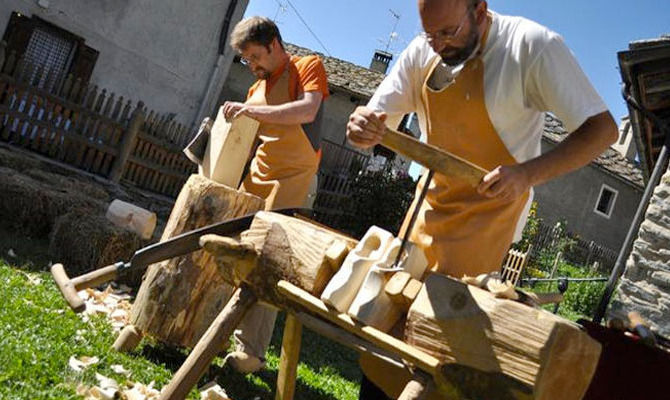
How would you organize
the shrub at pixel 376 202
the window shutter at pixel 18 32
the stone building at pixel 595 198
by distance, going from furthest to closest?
the stone building at pixel 595 198 → the shrub at pixel 376 202 → the window shutter at pixel 18 32

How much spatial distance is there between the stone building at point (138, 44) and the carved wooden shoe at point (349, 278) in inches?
444

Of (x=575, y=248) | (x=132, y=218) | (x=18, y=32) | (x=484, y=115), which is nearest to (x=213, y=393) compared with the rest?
(x=484, y=115)

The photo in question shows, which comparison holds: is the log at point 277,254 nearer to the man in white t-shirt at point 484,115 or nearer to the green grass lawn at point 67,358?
the man in white t-shirt at point 484,115

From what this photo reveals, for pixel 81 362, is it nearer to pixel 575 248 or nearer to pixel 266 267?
pixel 266 267

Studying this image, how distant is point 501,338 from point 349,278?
463mm

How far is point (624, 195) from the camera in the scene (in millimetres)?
26875

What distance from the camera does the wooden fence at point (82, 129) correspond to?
888 centimetres

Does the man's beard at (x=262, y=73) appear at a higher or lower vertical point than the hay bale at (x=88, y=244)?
higher

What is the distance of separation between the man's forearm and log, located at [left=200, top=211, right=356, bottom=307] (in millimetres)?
643

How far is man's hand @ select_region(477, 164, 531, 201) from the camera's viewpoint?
70.7 inches

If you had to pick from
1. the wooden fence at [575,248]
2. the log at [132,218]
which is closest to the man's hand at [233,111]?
the log at [132,218]

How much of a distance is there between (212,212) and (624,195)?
26979mm

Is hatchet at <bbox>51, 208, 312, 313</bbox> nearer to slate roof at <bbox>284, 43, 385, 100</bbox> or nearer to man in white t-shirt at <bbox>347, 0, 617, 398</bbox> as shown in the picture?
man in white t-shirt at <bbox>347, 0, 617, 398</bbox>

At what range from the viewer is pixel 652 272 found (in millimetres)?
6047
